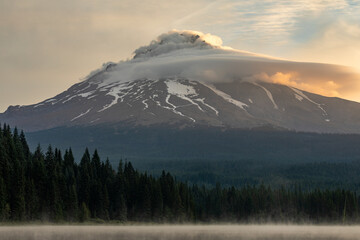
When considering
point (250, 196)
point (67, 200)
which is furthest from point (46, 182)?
point (250, 196)

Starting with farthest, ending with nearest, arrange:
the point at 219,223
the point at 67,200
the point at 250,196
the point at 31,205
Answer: the point at 250,196 < the point at 219,223 < the point at 67,200 < the point at 31,205

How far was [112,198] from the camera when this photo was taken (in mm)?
152625

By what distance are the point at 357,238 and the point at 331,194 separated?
7570cm

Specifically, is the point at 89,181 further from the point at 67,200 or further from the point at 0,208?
the point at 0,208

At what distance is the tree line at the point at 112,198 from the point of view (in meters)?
130

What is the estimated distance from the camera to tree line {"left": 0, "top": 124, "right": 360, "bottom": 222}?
426 ft

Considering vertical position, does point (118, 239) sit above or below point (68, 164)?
below

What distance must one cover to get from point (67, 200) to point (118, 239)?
1420 inches

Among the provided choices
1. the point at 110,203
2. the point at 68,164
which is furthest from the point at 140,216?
the point at 68,164

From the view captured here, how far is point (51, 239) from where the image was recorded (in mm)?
97938

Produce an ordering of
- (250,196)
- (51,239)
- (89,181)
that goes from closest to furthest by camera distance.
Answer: (51,239) → (89,181) → (250,196)

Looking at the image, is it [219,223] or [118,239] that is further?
[219,223]

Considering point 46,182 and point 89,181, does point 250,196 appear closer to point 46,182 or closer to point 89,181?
point 89,181

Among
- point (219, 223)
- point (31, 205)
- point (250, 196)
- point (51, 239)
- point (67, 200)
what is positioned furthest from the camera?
point (250, 196)
